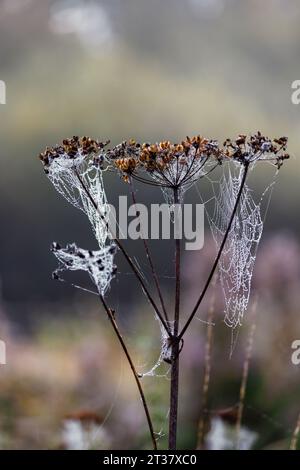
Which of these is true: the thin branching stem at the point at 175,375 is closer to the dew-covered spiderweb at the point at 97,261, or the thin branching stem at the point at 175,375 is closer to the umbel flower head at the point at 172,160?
the umbel flower head at the point at 172,160

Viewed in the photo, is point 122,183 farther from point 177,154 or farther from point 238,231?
point 177,154

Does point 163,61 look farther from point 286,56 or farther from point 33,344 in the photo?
point 33,344

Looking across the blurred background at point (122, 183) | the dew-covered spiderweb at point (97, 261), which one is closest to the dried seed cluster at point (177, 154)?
the dew-covered spiderweb at point (97, 261)

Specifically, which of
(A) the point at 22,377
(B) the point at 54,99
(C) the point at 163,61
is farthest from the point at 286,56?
(A) the point at 22,377

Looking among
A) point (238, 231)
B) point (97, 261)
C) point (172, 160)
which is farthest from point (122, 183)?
point (97, 261)

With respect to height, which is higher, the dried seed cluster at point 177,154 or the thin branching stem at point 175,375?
the dried seed cluster at point 177,154

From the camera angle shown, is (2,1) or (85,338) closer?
(85,338)
